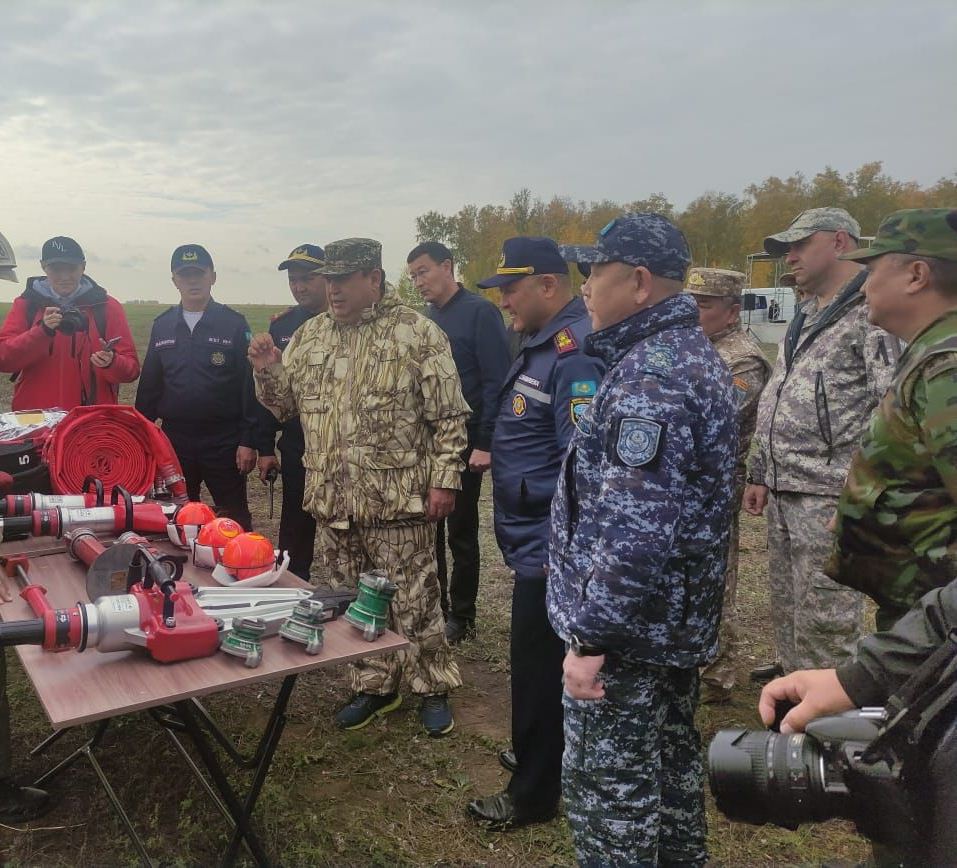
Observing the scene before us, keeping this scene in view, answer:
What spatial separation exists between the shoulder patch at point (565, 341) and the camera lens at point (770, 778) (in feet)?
4.98

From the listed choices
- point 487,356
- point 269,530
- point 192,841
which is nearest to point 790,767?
point 192,841

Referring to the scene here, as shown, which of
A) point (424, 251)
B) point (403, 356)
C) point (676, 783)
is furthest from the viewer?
point (424, 251)

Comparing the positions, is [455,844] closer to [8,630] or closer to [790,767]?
[8,630]

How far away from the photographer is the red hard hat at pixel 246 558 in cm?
256

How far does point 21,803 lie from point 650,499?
2.67m

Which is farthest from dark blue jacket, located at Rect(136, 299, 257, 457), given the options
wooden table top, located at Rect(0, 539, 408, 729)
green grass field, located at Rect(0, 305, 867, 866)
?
wooden table top, located at Rect(0, 539, 408, 729)

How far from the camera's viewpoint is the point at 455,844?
2.75 m

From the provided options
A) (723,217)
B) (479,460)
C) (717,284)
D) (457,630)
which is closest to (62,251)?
(479,460)

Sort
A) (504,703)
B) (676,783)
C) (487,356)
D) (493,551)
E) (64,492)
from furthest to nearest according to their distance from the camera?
(493,551) → (487,356) → (504,703) → (64,492) → (676,783)

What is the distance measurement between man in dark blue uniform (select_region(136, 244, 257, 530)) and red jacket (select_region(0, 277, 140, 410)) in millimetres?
200

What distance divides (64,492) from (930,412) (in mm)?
3093

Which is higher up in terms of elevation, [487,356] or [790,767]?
[487,356]

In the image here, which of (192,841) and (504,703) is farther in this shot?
(504,703)

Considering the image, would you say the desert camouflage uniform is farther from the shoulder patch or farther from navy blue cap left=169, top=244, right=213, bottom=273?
navy blue cap left=169, top=244, right=213, bottom=273
